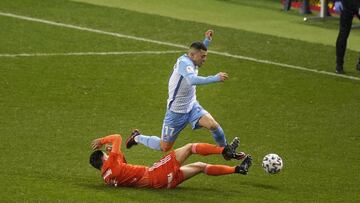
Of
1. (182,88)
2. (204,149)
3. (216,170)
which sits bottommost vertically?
(216,170)

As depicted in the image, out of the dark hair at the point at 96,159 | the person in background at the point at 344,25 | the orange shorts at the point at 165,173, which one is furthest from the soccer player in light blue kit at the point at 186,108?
the person in background at the point at 344,25

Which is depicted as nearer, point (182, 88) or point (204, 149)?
point (204, 149)

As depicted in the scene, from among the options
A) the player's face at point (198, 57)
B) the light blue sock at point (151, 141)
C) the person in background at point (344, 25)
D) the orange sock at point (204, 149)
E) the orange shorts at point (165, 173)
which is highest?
the person in background at point (344, 25)

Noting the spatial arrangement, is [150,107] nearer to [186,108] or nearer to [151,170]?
[186,108]

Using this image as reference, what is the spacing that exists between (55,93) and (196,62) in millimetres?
6030

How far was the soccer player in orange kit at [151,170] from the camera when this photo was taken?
14.7m

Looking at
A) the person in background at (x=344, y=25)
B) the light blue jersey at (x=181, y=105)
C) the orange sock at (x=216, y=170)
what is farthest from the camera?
the person in background at (x=344, y=25)

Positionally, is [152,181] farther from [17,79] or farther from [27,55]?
[27,55]

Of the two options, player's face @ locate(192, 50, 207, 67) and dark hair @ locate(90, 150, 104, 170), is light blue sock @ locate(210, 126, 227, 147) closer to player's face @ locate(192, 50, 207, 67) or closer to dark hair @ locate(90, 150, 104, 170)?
player's face @ locate(192, 50, 207, 67)

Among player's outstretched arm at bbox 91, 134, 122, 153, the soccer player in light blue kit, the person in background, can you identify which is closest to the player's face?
the soccer player in light blue kit

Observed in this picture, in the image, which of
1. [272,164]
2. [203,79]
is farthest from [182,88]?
[272,164]

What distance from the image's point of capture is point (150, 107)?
2039 cm

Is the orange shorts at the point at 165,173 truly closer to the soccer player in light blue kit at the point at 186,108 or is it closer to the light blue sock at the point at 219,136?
the soccer player in light blue kit at the point at 186,108

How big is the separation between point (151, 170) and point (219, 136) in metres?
1.67
